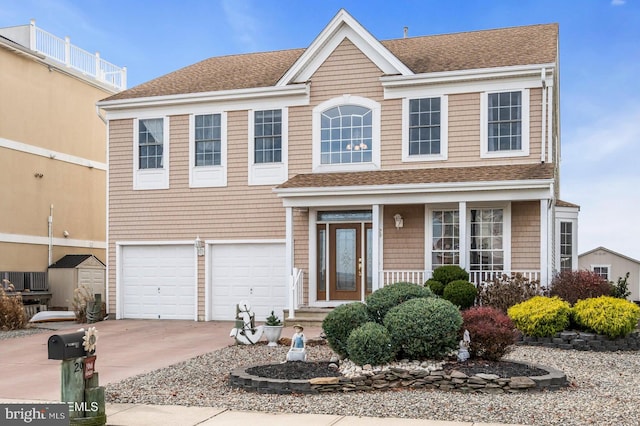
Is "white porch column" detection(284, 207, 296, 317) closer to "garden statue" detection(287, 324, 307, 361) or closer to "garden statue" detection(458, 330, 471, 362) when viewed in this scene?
"garden statue" detection(287, 324, 307, 361)

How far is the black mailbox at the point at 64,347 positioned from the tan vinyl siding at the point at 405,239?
37.7 ft

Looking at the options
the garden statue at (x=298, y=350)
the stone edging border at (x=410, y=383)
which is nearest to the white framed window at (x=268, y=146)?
the garden statue at (x=298, y=350)

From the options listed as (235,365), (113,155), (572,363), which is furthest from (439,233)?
(113,155)

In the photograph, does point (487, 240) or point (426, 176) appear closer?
point (426, 176)

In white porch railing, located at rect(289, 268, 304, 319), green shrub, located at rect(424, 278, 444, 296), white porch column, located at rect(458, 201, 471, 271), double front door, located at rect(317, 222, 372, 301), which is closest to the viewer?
green shrub, located at rect(424, 278, 444, 296)

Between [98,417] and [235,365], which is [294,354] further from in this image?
[98,417]

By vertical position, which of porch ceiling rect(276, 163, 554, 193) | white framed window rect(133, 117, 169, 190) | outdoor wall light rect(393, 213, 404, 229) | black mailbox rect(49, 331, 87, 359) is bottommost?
black mailbox rect(49, 331, 87, 359)

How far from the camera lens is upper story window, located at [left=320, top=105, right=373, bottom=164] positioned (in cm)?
1908

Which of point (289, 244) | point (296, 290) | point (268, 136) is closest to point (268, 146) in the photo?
point (268, 136)

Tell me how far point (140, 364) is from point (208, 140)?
29.5 ft

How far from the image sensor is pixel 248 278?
2009cm

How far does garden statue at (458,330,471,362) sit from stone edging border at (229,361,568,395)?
2.07 feet

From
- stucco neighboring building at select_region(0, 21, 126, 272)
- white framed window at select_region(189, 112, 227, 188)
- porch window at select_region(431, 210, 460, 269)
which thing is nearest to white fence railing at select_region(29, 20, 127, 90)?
stucco neighboring building at select_region(0, 21, 126, 272)

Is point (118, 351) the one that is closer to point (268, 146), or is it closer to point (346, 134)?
point (268, 146)
